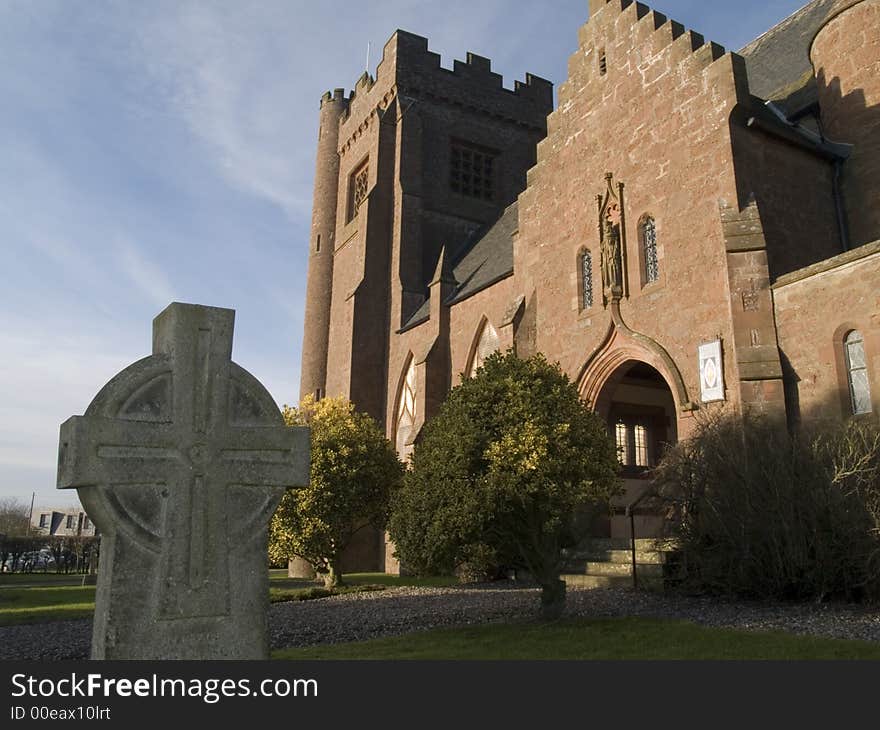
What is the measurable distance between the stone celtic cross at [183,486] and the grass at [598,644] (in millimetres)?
3928

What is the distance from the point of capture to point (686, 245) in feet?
52.2

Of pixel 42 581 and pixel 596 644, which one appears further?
pixel 42 581

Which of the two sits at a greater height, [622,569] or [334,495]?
[334,495]

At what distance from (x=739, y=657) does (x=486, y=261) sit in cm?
2235

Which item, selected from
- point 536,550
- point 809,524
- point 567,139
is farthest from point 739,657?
point 567,139

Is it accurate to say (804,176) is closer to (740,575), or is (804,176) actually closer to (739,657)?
(740,575)

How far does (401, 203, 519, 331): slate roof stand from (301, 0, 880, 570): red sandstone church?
18 centimetres

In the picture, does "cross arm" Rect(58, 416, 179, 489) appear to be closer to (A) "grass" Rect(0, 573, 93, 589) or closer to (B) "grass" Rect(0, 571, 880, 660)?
(B) "grass" Rect(0, 571, 880, 660)

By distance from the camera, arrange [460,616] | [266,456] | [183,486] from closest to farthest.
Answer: [183,486]
[266,456]
[460,616]

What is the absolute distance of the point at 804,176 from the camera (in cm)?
1656

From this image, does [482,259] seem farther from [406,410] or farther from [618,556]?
[618,556]

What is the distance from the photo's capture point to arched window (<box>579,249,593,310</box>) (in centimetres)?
1903

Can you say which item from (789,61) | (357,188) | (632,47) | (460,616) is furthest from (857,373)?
(357,188)

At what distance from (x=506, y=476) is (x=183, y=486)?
636 cm
